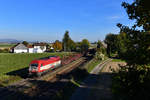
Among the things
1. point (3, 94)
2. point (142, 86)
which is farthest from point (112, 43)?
point (142, 86)

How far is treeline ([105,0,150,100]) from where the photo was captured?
21.5ft

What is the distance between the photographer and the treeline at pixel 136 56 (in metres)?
6.54

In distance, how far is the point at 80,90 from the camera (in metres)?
17.5

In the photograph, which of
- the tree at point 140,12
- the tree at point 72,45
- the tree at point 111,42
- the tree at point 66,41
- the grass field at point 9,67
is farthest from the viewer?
the tree at point 72,45

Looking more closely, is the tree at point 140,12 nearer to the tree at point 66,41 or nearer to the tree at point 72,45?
the tree at point 66,41

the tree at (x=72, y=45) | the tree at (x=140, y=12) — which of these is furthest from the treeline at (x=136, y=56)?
the tree at (x=72, y=45)

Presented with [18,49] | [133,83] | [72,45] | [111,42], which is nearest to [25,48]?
[18,49]

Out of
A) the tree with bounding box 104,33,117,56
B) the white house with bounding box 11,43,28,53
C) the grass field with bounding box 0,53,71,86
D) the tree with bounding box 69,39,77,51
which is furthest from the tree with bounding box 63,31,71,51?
the grass field with bounding box 0,53,71,86

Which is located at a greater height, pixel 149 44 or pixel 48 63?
pixel 149 44

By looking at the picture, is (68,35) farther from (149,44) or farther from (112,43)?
(149,44)

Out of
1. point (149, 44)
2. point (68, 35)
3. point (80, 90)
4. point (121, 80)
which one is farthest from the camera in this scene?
point (68, 35)

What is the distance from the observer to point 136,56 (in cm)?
686

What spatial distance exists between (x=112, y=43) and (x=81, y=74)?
4040cm

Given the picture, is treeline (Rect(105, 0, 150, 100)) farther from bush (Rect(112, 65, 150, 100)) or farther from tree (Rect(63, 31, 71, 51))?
tree (Rect(63, 31, 71, 51))
